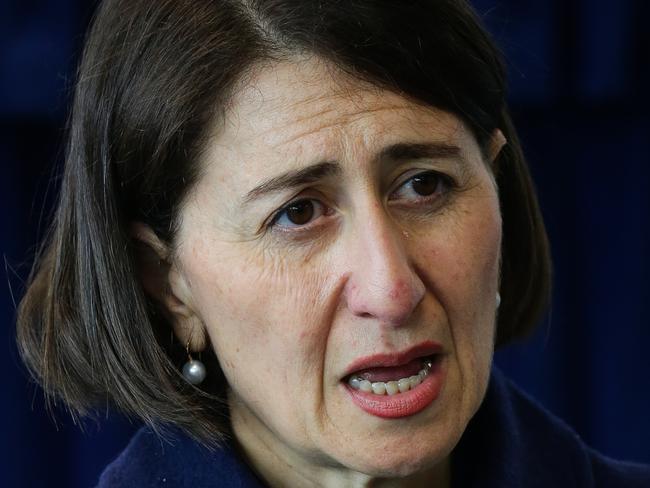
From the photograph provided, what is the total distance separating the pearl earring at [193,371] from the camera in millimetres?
1744

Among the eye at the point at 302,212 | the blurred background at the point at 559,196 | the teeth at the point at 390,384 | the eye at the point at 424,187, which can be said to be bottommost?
the blurred background at the point at 559,196

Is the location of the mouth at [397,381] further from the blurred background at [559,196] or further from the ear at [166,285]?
the blurred background at [559,196]

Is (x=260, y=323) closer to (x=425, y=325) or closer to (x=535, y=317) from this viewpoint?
(x=425, y=325)

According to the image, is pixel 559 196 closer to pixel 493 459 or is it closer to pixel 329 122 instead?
pixel 493 459

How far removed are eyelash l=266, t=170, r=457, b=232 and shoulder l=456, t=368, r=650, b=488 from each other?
39 centimetres

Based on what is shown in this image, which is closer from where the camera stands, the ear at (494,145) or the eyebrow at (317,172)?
the eyebrow at (317,172)

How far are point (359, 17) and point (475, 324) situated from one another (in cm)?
41

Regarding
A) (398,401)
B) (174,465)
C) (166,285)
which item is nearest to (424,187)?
(398,401)

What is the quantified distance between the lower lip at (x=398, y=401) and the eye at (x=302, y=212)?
210 millimetres

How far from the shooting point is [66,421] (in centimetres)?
274

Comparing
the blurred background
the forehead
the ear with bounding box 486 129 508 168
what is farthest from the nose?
the blurred background

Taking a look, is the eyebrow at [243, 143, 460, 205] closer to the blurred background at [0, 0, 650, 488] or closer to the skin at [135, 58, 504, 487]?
the skin at [135, 58, 504, 487]

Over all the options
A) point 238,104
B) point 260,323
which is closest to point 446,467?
point 260,323

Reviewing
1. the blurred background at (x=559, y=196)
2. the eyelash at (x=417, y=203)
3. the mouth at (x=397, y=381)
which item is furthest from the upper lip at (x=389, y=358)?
the blurred background at (x=559, y=196)
